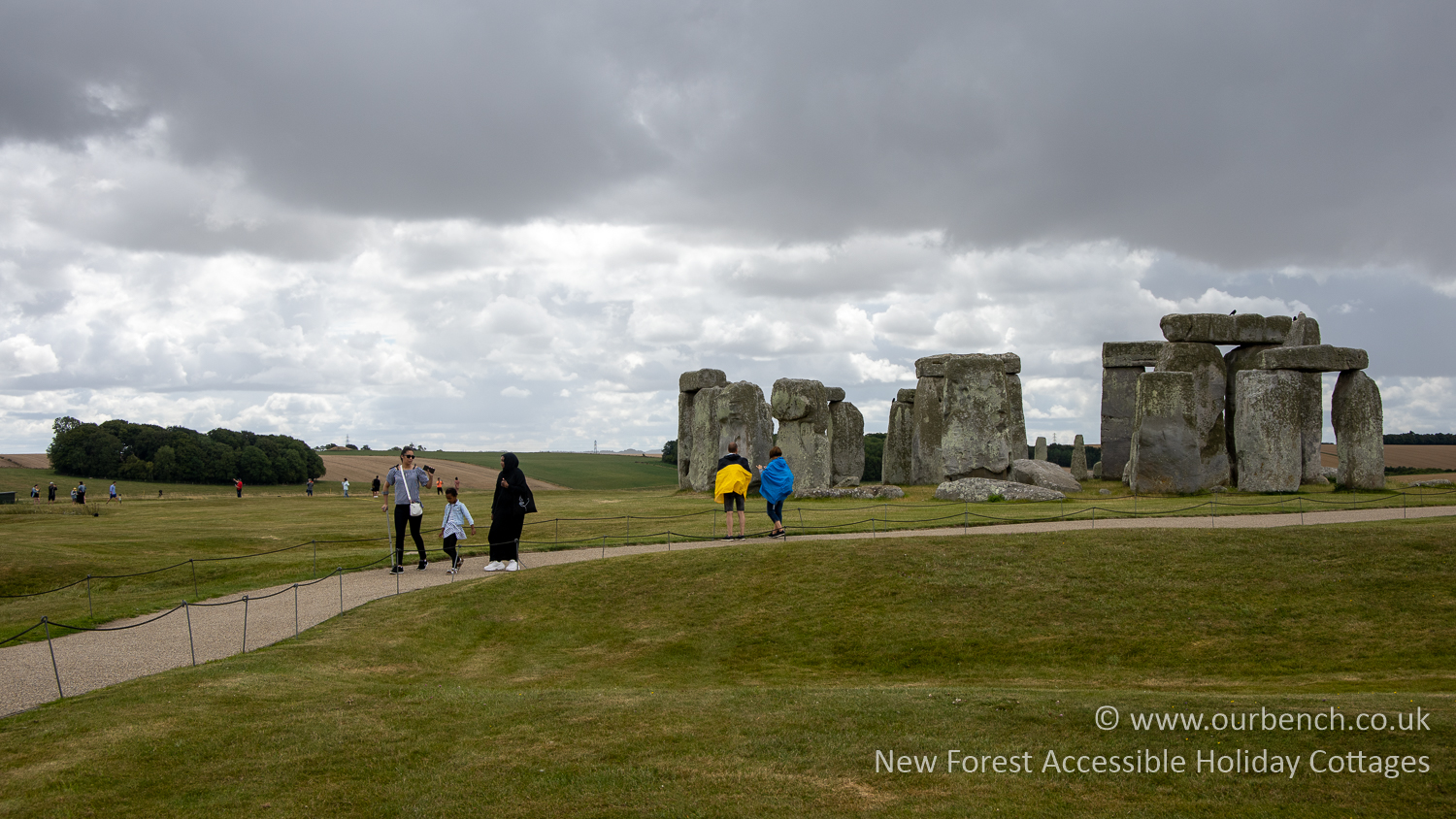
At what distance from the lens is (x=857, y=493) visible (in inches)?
1094

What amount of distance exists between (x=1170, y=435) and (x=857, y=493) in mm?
8528

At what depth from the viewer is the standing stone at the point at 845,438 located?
41750 mm

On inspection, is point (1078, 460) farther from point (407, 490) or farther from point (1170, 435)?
point (407, 490)

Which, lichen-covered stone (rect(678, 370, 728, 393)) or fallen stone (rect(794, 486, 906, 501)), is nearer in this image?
fallen stone (rect(794, 486, 906, 501))

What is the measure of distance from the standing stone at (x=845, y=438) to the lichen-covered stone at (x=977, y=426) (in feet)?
40.1

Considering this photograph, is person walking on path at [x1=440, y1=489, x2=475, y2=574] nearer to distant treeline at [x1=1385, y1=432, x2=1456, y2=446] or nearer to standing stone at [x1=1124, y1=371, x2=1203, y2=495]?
standing stone at [x1=1124, y1=371, x2=1203, y2=495]

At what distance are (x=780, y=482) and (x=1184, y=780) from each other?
11588mm

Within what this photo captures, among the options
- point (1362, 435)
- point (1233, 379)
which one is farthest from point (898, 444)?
point (1362, 435)

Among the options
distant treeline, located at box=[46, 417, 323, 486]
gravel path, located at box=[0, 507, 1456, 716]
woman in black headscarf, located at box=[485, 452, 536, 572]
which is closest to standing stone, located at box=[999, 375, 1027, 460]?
gravel path, located at box=[0, 507, 1456, 716]

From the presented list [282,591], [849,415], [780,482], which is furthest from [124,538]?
[849,415]

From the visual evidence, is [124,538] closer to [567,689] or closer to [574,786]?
[567,689]

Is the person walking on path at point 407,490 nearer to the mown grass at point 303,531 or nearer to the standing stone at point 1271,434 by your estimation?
the mown grass at point 303,531

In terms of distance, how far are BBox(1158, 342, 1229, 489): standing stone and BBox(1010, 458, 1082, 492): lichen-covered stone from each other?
3565mm

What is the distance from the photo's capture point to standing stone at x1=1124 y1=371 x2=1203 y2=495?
24078 millimetres
